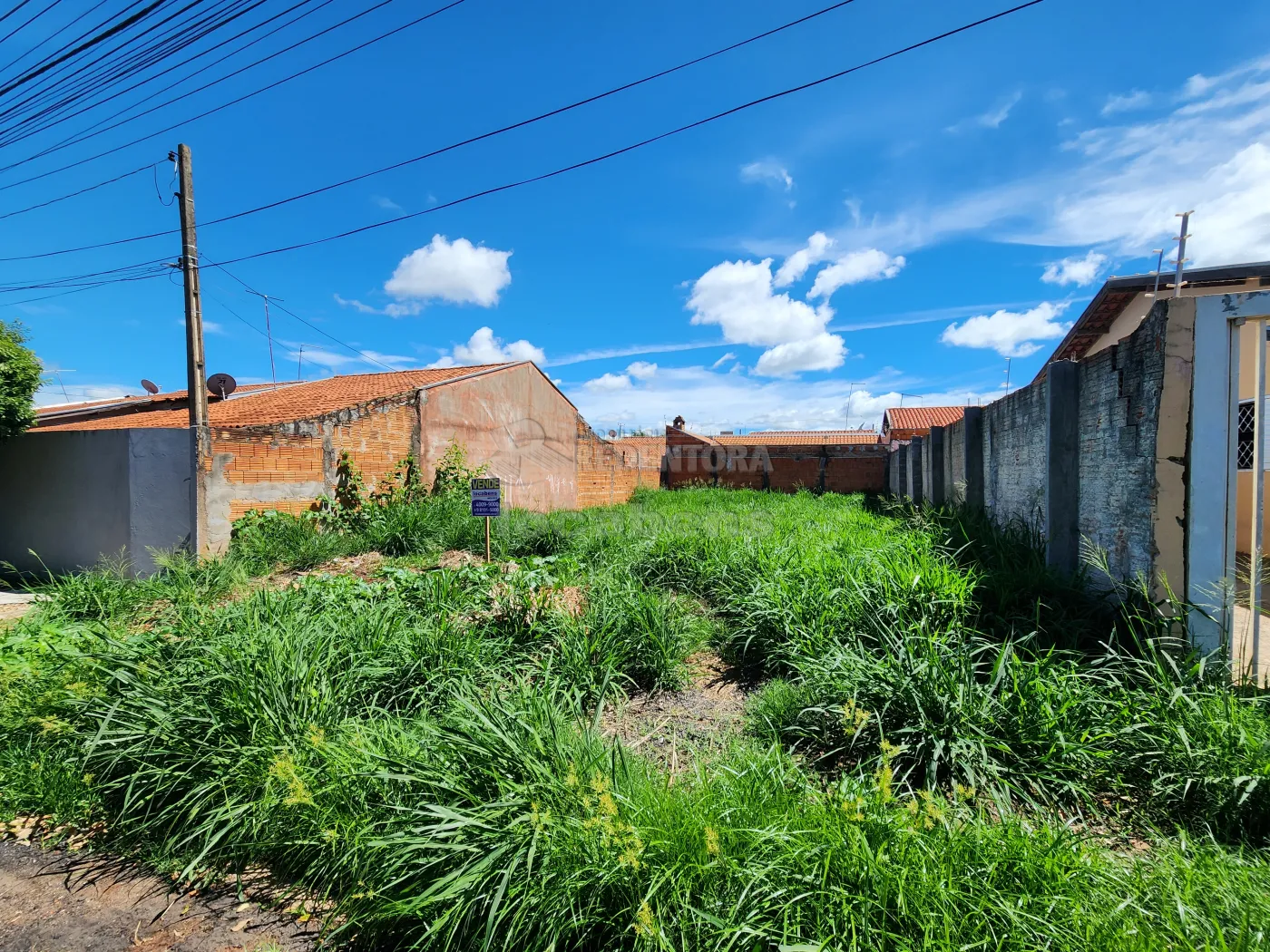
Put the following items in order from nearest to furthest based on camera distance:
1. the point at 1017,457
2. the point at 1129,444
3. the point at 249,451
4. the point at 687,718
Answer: the point at 687,718, the point at 1129,444, the point at 1017,457, the point at 249,451

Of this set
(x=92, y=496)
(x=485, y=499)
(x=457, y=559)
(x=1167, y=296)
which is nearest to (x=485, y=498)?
(x=485, y=499)

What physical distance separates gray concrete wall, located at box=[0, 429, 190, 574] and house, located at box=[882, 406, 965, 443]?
24169 mm

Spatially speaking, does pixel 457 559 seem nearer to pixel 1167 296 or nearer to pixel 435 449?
pixel 435 449

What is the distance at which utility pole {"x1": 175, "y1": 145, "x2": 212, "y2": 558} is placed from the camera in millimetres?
7391

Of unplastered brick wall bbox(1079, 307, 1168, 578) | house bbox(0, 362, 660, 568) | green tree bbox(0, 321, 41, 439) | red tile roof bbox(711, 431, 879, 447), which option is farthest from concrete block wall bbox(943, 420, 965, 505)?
red tile roof bbox(711, 431, 879, 447)

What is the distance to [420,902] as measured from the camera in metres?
1.88

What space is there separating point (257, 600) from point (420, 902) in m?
2.91

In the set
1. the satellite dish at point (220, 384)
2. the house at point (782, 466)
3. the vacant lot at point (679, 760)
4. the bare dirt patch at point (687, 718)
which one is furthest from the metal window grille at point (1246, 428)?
the satellite dish at point (220, 384)

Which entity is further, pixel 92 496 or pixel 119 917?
pixel 92 496

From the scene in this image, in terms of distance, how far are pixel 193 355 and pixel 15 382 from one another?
2.44 m

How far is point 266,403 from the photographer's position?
1147 cm

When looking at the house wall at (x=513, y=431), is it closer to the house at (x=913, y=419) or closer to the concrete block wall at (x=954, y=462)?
the concrete block wall at (x=954, y=462)

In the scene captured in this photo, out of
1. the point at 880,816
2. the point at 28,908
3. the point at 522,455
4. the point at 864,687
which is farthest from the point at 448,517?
the point at 880,816

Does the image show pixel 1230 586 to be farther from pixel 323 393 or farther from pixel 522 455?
pixel 323 393
